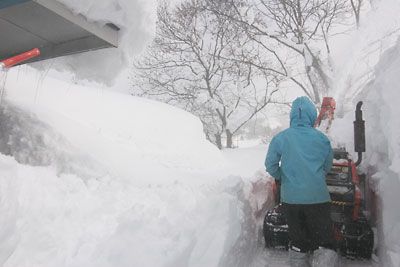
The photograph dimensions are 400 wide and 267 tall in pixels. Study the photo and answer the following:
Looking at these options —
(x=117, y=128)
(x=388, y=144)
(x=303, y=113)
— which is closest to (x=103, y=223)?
(x=303, y=113)

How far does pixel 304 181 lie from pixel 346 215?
100 centimetres

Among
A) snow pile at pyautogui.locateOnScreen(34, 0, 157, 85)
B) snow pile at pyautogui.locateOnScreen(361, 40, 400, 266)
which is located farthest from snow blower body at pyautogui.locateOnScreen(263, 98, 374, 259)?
snow pile at pyautogui.locateOnScreen(34, 0, 157, 85)

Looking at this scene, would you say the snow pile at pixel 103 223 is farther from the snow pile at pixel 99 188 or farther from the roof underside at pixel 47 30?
the roof underside at pixel 47 30

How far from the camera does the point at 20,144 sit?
626 centimetres

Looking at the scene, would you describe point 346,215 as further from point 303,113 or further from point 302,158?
point 303,113

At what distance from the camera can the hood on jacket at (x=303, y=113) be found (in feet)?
12.9

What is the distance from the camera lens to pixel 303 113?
12.9 feet

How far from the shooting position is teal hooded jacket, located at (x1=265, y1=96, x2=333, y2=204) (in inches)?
148

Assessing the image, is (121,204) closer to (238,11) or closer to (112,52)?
(112,52)

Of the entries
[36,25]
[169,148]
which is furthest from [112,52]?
[169,148]

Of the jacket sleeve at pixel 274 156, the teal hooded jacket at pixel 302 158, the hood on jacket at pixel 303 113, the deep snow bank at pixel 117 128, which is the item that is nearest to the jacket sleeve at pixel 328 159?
the teal hooded jacket at pixel 302 158

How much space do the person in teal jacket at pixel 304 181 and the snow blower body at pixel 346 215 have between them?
1.01 ft

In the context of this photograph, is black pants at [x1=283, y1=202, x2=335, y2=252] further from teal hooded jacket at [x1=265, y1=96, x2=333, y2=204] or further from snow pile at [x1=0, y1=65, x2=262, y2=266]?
snow pile at [x1=0, y1=65, x2=262, y2=266]

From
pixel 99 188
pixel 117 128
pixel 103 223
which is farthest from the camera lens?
pixel 117 128
